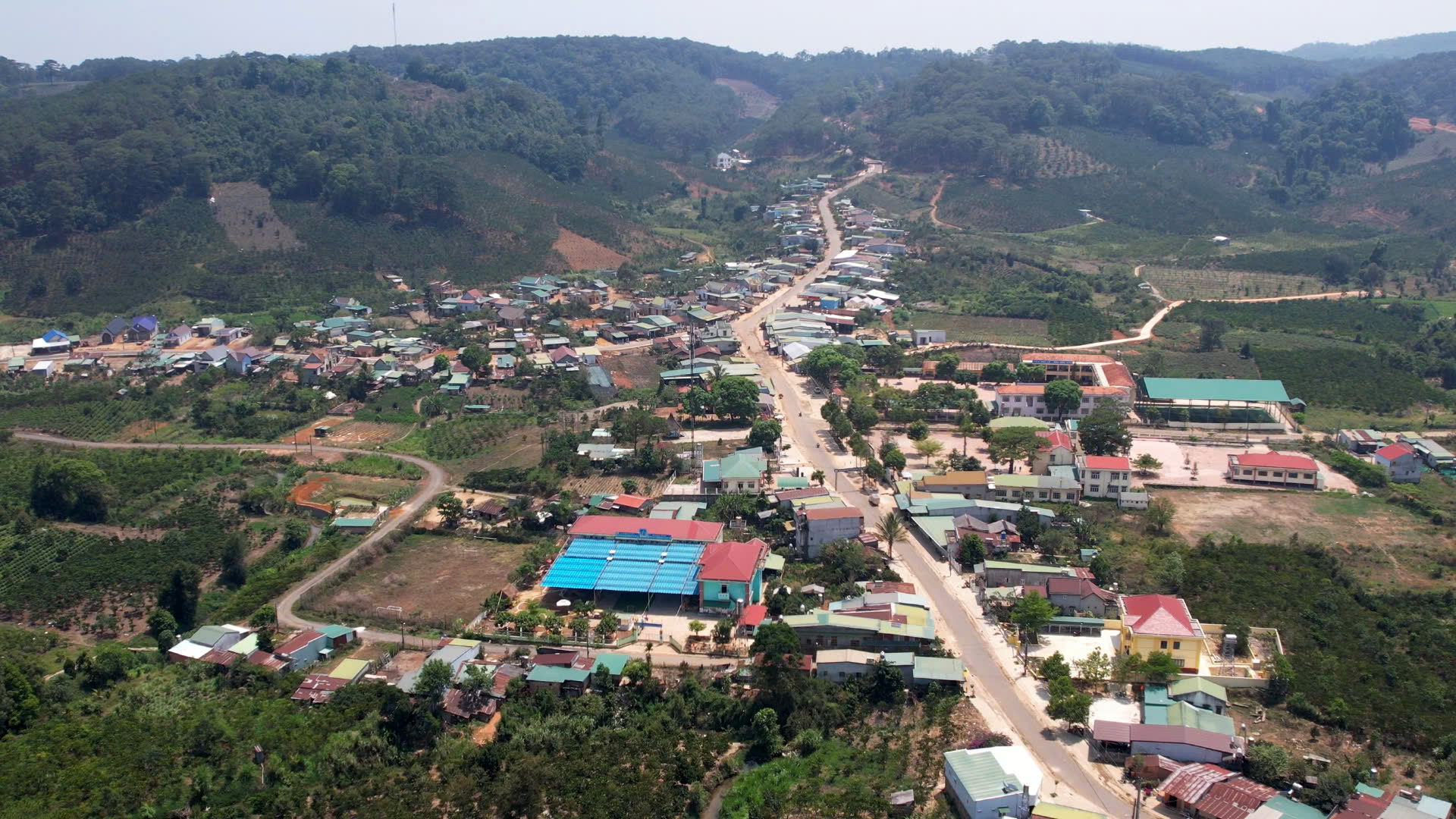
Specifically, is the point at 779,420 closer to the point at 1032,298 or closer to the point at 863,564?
the point at 863,564

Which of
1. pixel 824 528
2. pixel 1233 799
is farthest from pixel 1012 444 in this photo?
pixel 1233 799

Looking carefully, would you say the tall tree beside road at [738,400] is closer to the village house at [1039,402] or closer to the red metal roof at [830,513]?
the village house at [1039,402]

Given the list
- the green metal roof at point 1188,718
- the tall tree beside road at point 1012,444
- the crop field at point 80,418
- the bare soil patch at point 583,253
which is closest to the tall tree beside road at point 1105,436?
the tall tree beside road at point 1012,444

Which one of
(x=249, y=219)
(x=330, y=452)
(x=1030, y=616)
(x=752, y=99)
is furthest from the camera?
(x=752, y=99)

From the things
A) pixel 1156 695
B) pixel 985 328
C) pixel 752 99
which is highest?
pixel 752 99

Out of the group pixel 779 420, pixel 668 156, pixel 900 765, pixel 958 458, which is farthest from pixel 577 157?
pixel 900 765

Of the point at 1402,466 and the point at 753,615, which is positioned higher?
the point at 1402,466

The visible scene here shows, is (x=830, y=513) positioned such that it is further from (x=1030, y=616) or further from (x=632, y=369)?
(x=632, y=369)
